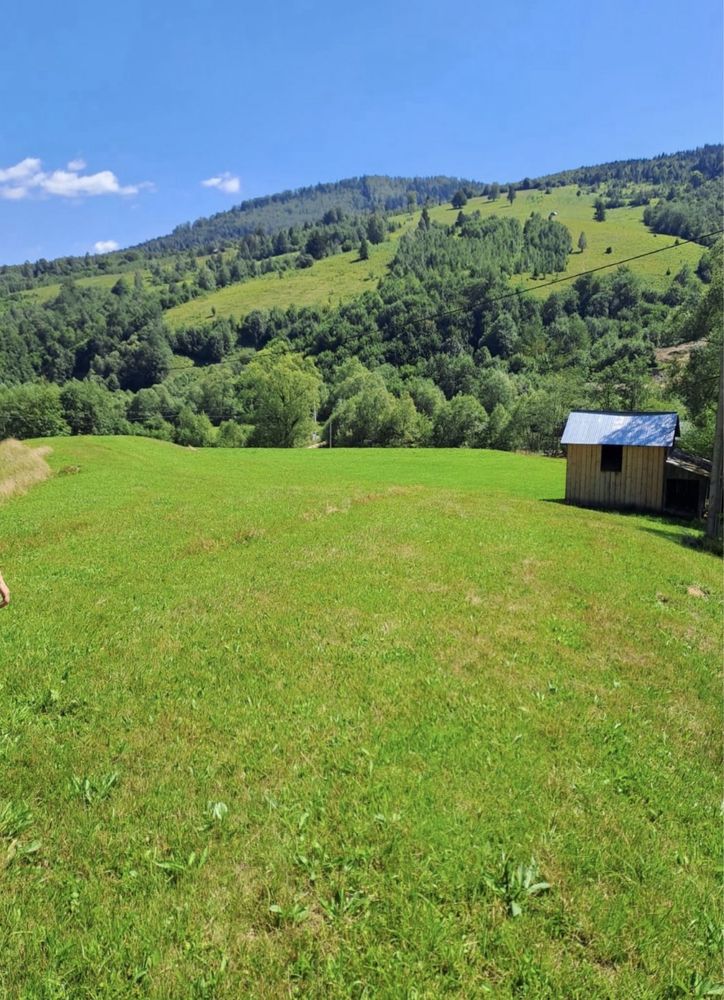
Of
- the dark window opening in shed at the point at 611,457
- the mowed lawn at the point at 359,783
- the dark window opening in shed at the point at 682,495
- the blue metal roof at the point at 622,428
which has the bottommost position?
the dark window opening in shed at the point at 682,495

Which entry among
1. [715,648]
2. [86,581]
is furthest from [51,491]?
[715,648]

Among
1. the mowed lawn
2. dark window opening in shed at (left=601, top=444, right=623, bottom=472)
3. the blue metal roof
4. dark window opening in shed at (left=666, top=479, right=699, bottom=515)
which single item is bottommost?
dark window opening in shed at (left=666, top=479, right=699, bottom=515)

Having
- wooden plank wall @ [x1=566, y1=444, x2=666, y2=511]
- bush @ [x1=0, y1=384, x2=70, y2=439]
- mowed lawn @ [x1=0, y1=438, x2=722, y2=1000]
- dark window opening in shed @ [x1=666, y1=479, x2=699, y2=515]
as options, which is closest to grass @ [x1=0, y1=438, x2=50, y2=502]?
mowed lawn @ [x1=0, y1=438, x2=722, y2=1000]

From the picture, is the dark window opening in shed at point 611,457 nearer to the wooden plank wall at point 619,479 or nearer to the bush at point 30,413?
the wooden plank wall at point 619,479

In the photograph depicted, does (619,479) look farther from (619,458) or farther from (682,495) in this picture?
(682,495)

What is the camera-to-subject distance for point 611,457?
111ft

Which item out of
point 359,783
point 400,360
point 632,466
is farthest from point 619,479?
point 400,360

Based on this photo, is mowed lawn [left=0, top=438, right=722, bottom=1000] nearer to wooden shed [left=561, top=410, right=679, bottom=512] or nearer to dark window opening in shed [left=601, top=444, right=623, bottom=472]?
wooden shed [left=561, top=410, right=679, bottom=512]

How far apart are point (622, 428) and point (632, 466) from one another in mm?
2597

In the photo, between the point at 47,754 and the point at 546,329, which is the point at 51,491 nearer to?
the point at 47,754

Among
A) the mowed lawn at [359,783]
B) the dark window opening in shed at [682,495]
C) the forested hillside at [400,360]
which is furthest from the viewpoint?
the forested hillside at [400,360]

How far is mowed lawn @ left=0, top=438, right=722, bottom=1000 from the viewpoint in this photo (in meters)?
4.35

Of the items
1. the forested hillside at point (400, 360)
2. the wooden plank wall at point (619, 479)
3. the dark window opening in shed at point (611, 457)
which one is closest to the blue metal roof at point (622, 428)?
the wooden plank wall at point (619, 479)

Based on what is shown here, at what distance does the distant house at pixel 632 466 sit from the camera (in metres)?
32.3
